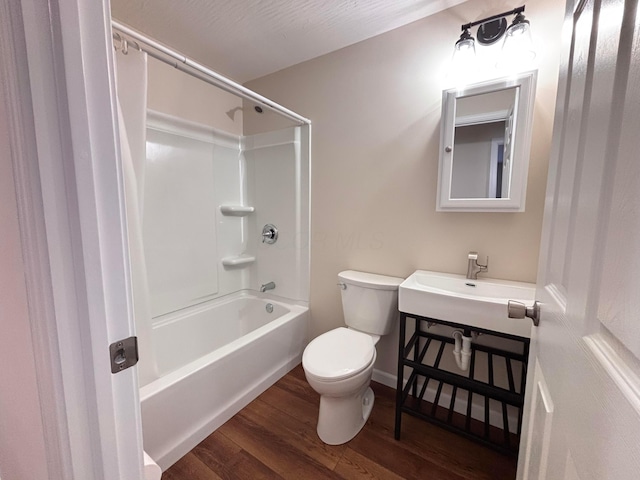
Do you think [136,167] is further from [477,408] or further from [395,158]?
[477,408]

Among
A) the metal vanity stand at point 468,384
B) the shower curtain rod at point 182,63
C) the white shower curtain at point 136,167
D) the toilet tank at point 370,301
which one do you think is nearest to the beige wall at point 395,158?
the toilet tank at point 370,301

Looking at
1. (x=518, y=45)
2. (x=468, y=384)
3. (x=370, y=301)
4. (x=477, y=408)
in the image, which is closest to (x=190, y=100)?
(x=370, y=301)

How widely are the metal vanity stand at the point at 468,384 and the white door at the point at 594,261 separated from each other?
0.61 m

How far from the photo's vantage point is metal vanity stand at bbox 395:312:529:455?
120 centimetres

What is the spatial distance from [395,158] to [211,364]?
1579 millimetres

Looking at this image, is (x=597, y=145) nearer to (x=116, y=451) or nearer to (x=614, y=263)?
(x=614, y=263)

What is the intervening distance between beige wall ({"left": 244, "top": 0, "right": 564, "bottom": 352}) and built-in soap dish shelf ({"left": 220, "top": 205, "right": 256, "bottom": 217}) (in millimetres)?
664

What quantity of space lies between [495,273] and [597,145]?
1159 mm

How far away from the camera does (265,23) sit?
1.54 metres

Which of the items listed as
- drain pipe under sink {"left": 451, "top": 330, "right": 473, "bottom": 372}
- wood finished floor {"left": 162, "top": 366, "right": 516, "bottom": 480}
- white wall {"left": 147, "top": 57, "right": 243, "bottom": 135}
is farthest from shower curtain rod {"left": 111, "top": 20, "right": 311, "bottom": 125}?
wood finished floor {"left": 162, "top": 366, "right": 516, "bottom": 480}

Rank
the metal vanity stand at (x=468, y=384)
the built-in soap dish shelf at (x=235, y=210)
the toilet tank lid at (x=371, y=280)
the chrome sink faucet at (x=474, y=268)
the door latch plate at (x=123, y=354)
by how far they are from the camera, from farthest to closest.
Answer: the built-in soap dish shelf at (x=235, y=210) → the toilet tank lid at (x=371, y=280) → the chrome sink faucet at (x=474, y=268) → the metal vanity stand at (x=468, y=384) → the door latch plate at (x=123, y=354)

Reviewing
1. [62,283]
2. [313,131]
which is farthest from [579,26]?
[313,131]

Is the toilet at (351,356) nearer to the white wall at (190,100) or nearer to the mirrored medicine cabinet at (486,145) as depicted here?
the mirrored medicine cabinet at (486,145)

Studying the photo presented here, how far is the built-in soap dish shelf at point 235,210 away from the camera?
2203 mm
